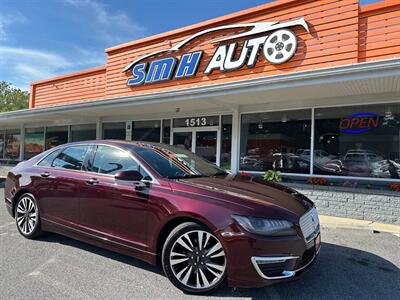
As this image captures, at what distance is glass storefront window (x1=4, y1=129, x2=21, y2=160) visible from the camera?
19000 millimetres

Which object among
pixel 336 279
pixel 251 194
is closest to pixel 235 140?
pixel 336 279

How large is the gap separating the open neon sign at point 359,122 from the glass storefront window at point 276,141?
913mm

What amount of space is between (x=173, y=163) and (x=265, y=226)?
5.23 feet

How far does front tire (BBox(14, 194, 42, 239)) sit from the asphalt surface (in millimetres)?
131

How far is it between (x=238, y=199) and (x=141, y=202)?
1171mm

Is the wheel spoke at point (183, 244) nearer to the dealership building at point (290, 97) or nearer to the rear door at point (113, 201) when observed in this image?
the rear door at point (113, 201)

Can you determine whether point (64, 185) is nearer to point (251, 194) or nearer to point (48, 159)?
point (48, 159)

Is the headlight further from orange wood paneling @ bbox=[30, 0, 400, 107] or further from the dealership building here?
orange wood paneling @ bbox=[30, 0, 400, 107]

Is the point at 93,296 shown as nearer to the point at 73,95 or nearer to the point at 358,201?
the point at 358,201

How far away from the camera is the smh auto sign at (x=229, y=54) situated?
9.44 metres

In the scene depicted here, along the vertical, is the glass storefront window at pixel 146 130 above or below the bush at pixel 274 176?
above

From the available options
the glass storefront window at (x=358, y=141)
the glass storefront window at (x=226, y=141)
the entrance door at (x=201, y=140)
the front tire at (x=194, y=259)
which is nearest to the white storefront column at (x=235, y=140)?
the glass storefront window at (x=226, y=141)

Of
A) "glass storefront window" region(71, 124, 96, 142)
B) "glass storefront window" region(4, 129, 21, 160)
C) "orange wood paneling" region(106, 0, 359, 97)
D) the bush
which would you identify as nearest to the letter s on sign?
"orange wood paneling" region(106, 0, 359, 97)

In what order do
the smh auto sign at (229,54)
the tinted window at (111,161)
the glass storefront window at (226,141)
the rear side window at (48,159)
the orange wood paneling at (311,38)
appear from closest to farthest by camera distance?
the tinted window at (111,161) < the rear side window at (48,159) < the orange wood paneling at (311,38) < the smh auto sign at (229,54) < the glass storefront window at (226,141)
